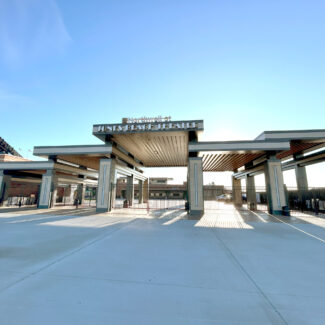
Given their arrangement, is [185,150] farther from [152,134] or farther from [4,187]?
[4,187]

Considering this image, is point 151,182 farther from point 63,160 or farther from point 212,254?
point 212,254

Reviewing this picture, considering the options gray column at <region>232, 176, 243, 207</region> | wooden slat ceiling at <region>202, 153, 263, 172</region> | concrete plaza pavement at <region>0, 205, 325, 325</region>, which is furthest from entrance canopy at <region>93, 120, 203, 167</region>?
gray column at <region>232, 176, 243, 207</region>

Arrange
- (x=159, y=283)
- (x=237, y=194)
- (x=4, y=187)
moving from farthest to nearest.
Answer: (x=237, y=194) < (x=4, y=187) < (x=159, y=283)

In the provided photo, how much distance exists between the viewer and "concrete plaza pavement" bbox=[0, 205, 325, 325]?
2658 mm

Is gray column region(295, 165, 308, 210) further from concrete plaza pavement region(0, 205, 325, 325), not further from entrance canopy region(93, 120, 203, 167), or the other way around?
concrete plaza pavement region(0, 205, 325, 325)

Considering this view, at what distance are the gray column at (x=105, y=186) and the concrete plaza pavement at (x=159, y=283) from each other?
35.8 ft

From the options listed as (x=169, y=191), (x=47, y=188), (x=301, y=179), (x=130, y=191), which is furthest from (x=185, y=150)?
(x=169, y=191)

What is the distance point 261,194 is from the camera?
3312cm

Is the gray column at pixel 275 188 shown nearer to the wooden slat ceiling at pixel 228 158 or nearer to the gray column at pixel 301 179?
the wooden slat ceiling at pixel 228 158

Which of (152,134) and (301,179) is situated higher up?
(152,134)

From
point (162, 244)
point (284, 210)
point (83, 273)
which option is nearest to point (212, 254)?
point (162, 244)

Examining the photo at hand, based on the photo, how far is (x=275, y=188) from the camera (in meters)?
16.5

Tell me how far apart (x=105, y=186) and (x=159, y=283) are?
15.4m

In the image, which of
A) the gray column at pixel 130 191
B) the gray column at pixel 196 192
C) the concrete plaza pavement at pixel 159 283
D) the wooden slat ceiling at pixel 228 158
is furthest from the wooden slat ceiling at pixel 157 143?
the concrete plaza pavement at pixel 159 283
